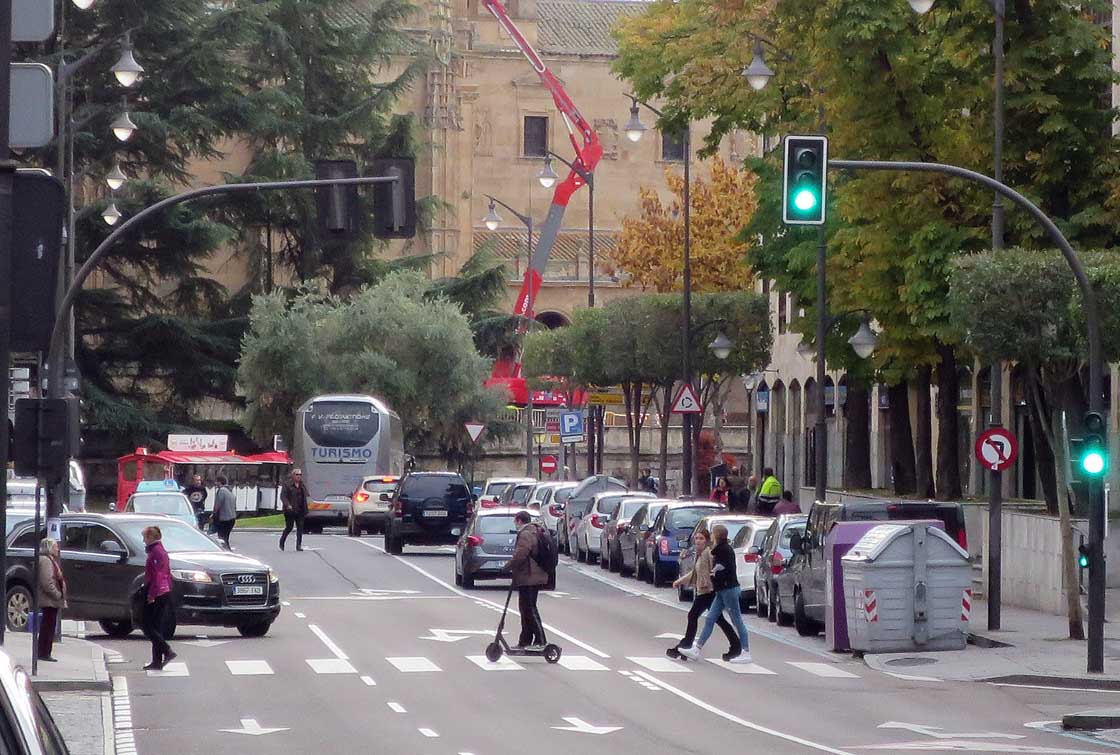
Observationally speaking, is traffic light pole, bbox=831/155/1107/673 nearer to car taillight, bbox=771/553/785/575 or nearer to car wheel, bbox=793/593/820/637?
car wheel, bbox=793/593/820/637

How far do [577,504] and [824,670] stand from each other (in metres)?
25.5

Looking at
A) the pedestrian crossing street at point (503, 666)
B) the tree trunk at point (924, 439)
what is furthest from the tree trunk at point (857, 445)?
the pedestrian crossing street at point (503, 666)

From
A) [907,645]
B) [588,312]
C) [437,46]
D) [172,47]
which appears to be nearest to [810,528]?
[907,645]

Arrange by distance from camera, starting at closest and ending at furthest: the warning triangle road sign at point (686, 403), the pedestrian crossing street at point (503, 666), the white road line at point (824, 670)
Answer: the pedestrian crossing street at point (503, 666), the white road line at point (824, 670), the warning triangle road sign at point (686, 403)

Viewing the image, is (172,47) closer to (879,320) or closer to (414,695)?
(879,320)

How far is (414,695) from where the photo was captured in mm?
19938

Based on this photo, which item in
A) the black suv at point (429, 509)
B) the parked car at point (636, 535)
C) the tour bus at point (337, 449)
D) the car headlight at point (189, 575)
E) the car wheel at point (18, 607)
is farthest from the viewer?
the tour bus at point (337, 449)

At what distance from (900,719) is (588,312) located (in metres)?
48.5

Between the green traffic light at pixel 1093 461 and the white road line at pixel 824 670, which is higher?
the green traffic light at pixel 1093 461

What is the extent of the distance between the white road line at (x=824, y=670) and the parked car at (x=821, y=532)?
2.54 m

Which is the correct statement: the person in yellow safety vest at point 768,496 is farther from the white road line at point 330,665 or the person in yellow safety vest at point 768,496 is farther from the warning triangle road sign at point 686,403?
the white road line at point 330,665

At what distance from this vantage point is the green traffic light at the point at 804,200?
20.8 metres

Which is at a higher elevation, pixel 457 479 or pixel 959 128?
pixel 959 128

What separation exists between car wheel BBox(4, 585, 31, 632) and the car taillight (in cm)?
990
